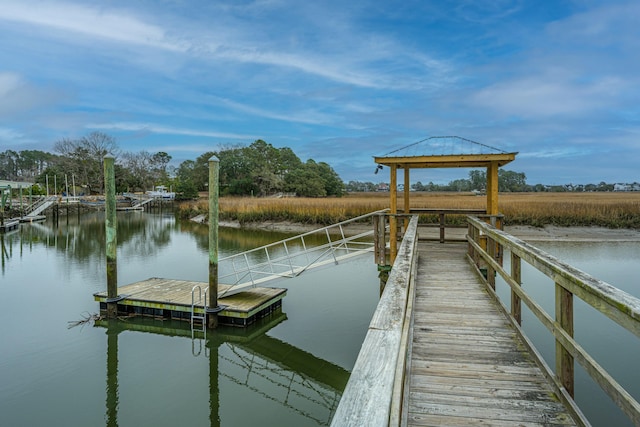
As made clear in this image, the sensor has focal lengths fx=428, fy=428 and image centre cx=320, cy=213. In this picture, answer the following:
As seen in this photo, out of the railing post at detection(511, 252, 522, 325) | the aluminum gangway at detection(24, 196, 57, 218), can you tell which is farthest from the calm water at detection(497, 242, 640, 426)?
the aluminum gangway at detection(24, 196, 57, 218)

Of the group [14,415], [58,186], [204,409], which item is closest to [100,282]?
[14,415]

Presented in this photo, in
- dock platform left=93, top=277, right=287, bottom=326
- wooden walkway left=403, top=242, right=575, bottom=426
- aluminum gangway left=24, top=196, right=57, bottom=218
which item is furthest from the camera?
aluminum gangway left=24, top=196, right=57, bottom=218

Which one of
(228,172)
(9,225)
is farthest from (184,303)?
(228,172)

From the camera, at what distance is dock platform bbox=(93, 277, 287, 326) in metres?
8.91

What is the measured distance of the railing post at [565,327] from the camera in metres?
2.64

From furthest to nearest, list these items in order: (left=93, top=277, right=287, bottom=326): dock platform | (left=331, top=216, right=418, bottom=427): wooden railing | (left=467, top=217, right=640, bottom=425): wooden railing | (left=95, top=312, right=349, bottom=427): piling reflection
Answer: (left=93, top=277, right=287, bottom=326): dock platform, (left=95, top=312, right=349, bottom=427): piling reflection, (left=467, top=217, right=640, bottom=425): wooden railing, (left=331, top=216, right=418, bottom=427): wooden railing

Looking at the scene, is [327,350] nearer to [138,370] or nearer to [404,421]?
[138,370]

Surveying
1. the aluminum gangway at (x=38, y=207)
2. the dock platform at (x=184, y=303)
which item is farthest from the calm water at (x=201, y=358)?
the aluminum gangway at (x=38, y=207)

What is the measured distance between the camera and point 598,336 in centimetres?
804

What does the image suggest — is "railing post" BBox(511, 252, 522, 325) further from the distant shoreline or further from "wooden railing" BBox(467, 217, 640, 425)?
the distant shoreline

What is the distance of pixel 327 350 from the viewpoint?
787 cm

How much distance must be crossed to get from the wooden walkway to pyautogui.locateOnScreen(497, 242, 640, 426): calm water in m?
2.18

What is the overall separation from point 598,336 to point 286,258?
6.42 meters

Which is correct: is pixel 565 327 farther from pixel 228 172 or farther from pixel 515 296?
pixel 228 172
